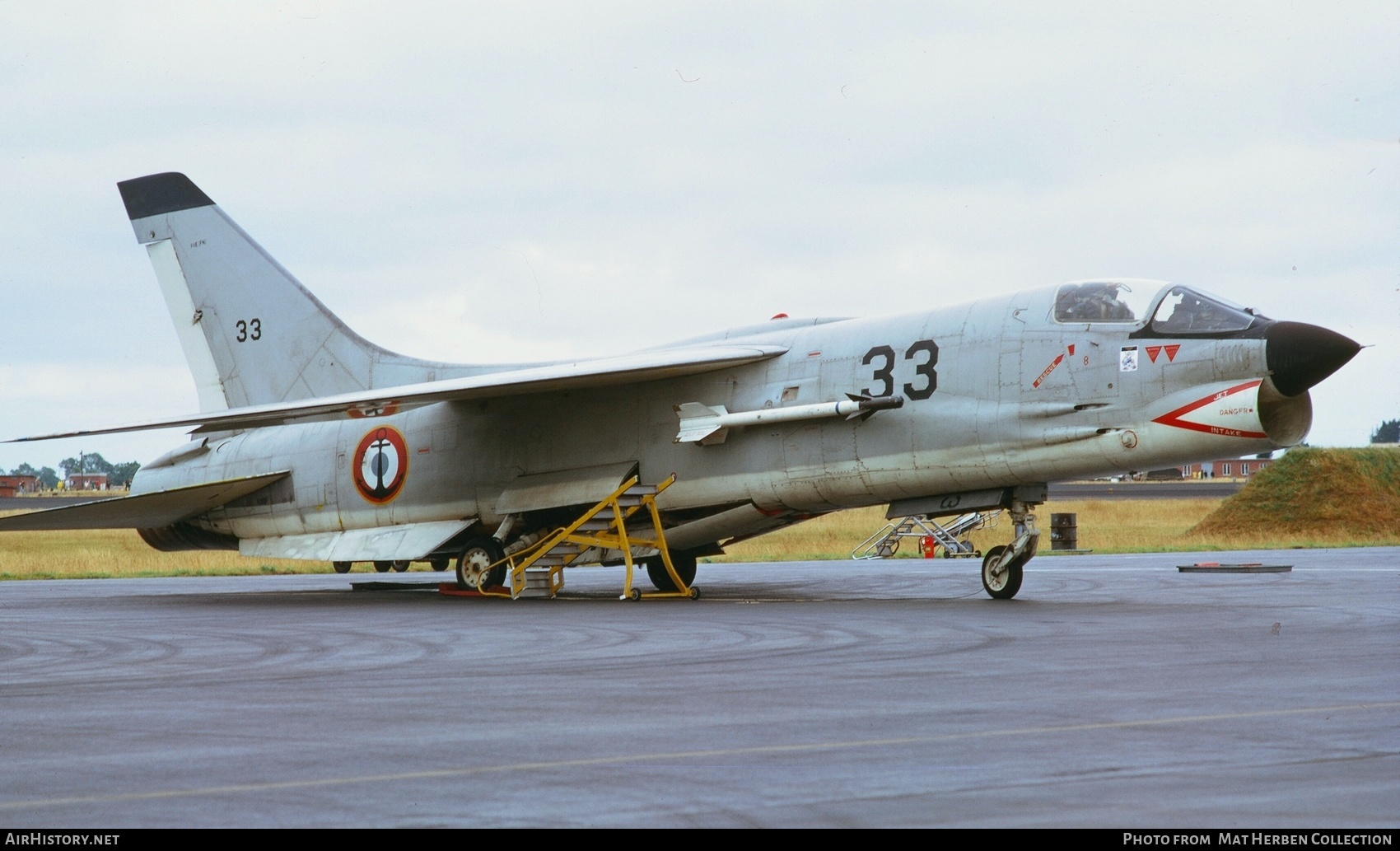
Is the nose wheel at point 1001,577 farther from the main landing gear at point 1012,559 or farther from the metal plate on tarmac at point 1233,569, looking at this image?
the metal plate on tarmac at point 1233,569

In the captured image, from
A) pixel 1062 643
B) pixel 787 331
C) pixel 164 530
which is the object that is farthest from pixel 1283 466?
pixel 1062 643

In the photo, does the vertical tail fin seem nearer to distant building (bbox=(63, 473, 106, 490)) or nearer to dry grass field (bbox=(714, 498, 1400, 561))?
dry grass field (bbox=(714, 498, 1400, 561))

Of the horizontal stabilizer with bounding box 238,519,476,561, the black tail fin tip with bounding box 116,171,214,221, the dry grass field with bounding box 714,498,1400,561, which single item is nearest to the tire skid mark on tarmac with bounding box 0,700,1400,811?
the horizontal stabilizer with bounding box 238,519,476,561

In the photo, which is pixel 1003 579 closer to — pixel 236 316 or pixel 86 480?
pixel 236 316

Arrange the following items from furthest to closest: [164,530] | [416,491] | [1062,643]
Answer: [164,530] < [416,491] < [1062,643]

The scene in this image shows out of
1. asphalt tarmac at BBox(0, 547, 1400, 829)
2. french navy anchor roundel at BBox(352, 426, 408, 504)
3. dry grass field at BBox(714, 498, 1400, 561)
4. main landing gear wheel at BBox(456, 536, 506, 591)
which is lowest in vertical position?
dry grass field at BBox(714, 498, 1400, 561)

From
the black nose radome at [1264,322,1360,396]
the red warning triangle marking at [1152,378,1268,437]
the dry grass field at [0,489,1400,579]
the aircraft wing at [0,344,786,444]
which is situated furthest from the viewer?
the dry grass field at [0,489,1400,579]

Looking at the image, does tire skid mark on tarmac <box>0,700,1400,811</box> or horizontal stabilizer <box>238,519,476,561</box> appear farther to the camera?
horizontal stabilizer <box>238,519,476,561</box>

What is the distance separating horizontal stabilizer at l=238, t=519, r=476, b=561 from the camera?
2003cm

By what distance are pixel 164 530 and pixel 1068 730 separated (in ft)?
63.8

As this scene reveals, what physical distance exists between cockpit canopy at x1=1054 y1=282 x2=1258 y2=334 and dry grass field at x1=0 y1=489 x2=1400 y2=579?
1617cm
